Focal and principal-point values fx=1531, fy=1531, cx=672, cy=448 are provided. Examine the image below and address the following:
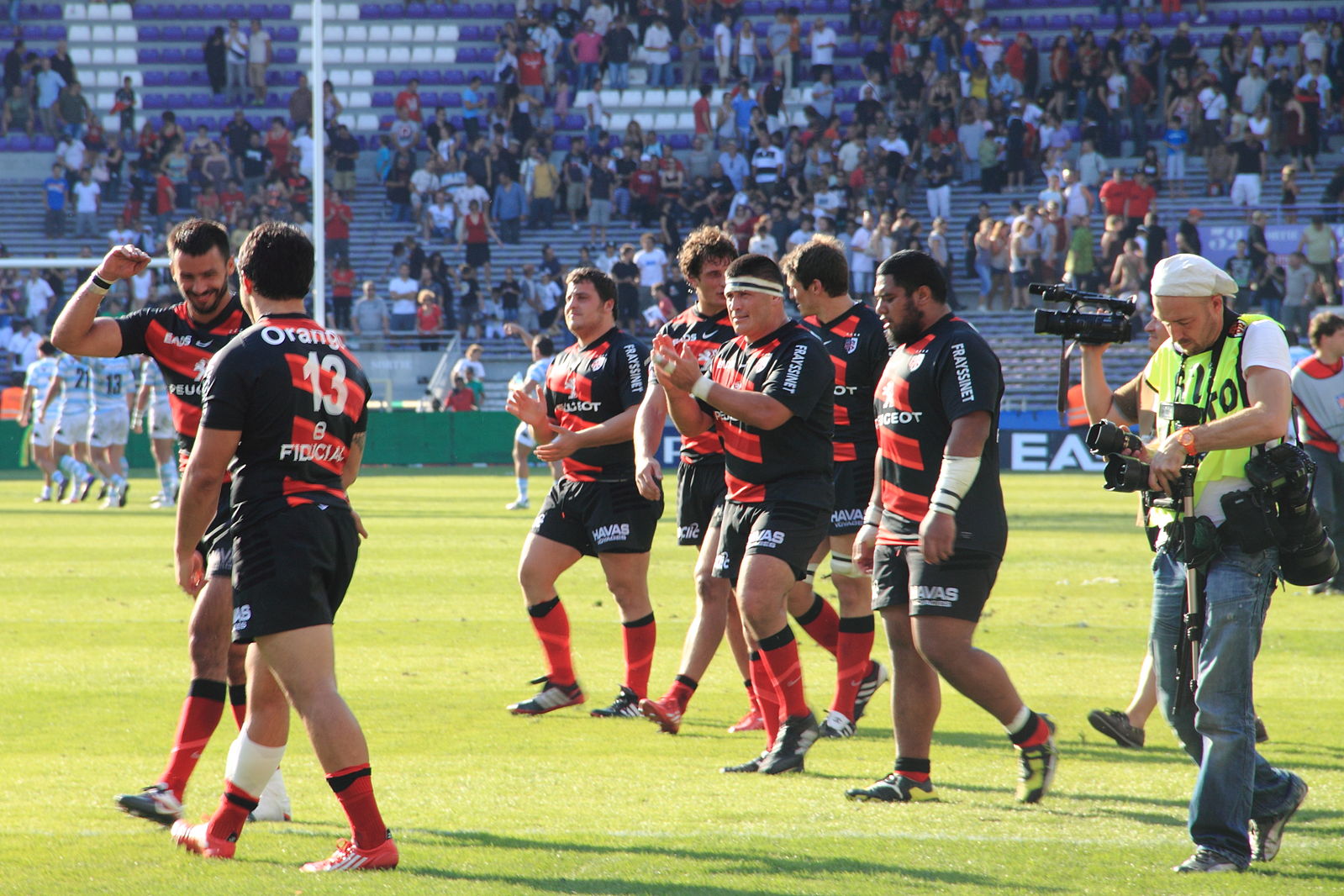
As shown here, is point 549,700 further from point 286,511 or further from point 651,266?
point 651,266

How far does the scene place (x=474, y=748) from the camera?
7.17 m

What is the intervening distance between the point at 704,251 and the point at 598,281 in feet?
2.44

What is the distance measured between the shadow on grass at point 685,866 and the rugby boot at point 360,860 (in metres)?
0.09

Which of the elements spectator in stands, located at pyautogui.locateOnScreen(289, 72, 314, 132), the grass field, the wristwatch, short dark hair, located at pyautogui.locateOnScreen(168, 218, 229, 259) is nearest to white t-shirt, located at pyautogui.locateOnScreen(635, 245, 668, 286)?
spectator in stands, located at pyautogui.locateOnScreen(289, 72, 314, 132)

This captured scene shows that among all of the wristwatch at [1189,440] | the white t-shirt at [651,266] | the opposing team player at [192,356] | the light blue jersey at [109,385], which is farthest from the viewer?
the white t-shirt at [651,266]

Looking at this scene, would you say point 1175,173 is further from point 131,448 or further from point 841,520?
point 841,520

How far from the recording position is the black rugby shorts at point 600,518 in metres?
8.29

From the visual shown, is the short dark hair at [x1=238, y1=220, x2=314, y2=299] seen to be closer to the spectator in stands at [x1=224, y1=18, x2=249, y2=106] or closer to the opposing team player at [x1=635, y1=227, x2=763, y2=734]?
the opposing team player at [x1=635, y1=227, x2=763, y2=734]

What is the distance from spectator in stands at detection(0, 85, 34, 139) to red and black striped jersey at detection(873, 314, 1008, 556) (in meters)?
37.6

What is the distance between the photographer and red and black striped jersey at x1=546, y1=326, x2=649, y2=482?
27.3ft

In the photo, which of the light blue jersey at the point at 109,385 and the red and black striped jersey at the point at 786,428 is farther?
the light blue jersey at the point at 109,385

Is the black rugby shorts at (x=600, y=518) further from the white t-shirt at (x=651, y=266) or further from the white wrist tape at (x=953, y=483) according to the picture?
the white t-shirt at (x=651, y=266)

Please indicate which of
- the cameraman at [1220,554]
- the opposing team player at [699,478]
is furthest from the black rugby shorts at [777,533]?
the cameraman at [1220,554]

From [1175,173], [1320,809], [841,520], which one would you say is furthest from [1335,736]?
[1175,173]
